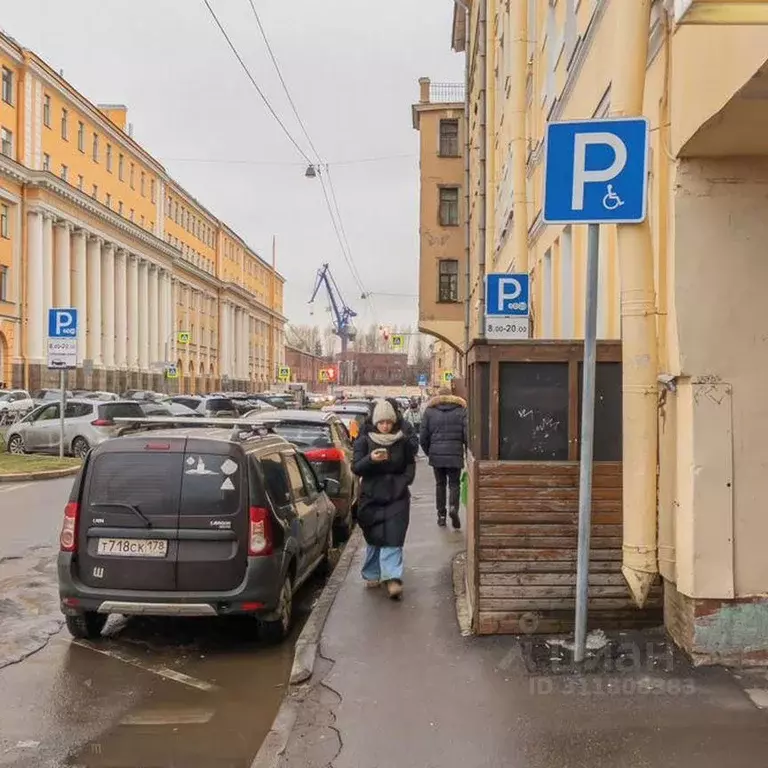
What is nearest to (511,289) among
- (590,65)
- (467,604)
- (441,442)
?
(441,442)

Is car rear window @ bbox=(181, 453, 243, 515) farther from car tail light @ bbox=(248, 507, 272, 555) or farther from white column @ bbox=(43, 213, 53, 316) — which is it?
white column @ bbox=(43, 213, 53, 316)

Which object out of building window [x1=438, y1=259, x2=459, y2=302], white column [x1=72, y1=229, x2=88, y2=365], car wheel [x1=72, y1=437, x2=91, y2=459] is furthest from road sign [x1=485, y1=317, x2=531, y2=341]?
white column [x1=72, y1=229, x2=88, y2=365]

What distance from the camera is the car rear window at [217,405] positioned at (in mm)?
33844

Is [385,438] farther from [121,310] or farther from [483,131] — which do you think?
[121,310]

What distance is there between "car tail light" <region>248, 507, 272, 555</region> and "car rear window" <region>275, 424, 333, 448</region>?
5151mm

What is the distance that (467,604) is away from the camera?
6.38 meters

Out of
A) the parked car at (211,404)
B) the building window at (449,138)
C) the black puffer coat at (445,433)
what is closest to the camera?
the black puffer coat at (445,433)

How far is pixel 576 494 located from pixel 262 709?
2393 mm

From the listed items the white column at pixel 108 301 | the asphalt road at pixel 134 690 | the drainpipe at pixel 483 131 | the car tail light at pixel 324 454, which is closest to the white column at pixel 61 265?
the white column at pixel 108 301

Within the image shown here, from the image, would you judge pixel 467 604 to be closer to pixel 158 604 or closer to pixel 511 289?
pixel 158 604

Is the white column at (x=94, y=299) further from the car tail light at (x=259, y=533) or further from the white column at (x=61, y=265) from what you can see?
the car tail light at (x=259, y=533)

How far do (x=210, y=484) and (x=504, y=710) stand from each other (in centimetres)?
261

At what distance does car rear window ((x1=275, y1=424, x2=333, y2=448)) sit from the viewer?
438 inches

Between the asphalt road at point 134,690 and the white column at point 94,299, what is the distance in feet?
169
